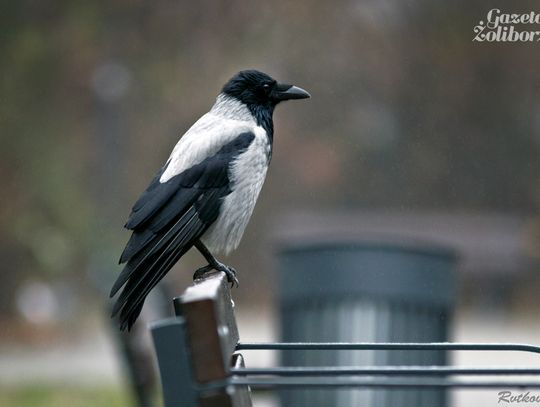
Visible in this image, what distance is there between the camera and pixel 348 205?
15.9 meters

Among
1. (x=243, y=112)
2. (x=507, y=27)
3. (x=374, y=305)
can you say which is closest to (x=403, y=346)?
(x=243, y=112)

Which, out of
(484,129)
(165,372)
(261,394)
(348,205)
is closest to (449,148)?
(484,129)

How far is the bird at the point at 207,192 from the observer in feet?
12.7

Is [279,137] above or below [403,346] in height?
above

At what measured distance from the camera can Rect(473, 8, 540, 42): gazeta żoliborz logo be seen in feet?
44.7

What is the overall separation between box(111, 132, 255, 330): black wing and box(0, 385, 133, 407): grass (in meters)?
5.02

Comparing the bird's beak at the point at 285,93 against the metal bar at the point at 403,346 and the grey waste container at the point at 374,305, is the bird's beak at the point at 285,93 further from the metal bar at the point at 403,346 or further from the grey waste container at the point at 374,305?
the metal bar at the point at 403,346

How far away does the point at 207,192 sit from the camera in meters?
4.40

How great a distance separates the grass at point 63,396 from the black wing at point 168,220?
5.02 m

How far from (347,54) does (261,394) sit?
21.7ft

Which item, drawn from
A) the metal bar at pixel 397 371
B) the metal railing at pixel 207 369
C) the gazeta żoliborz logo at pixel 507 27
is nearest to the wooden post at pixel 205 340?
the metal railing at pixel 207 369

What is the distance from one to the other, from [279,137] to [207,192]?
1058 cm

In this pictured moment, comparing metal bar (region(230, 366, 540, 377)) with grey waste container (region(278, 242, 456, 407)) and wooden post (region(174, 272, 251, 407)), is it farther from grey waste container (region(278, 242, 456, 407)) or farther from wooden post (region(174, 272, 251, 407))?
grey waste container (region(278, 242, 456, 407))

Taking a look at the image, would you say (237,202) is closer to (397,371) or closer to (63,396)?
(397,371)
